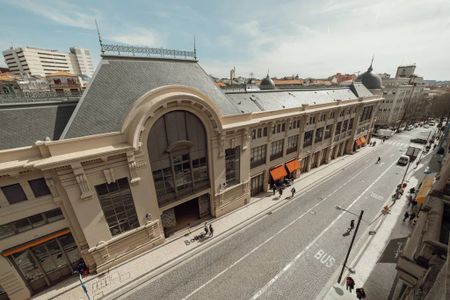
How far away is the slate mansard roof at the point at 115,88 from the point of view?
1470cm

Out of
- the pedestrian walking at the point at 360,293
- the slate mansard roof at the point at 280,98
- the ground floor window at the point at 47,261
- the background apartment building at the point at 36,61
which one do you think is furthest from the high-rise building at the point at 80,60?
the pedestrian walking at the point at 360,293

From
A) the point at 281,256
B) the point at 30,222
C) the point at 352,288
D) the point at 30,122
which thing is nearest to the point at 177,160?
the point at 30,122

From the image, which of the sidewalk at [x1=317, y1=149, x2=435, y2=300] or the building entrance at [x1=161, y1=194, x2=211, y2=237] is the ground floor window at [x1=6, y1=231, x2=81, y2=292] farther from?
the sidewalk at [x1=317, y1=149, x2=435, y2=300]

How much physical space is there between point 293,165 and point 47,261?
31605mm

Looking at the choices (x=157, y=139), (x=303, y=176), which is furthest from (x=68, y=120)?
(x=303, y=176)

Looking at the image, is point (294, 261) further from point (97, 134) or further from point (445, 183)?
point (97, 134)

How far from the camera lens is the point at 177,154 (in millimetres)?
18469

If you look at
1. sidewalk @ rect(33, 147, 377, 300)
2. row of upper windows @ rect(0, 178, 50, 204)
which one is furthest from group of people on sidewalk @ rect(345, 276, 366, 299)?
row of upper windows @ rect(0, 178, 50, 204)

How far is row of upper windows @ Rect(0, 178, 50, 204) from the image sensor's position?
1258 cm

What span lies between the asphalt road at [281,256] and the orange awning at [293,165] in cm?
446

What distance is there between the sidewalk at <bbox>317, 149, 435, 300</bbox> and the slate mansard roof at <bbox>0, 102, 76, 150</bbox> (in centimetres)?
2508

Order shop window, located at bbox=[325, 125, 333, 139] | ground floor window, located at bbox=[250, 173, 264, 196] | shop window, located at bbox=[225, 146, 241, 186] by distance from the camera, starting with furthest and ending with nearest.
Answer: shop window, located at bbox=[325, 125, 333, 139] → ground floor window, located at bbox=[250, 173, 264, 196] → shop window, located at bbox=[225, 146, 241, 186]

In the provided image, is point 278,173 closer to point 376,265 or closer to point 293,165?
point 293,165

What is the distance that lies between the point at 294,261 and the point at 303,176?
1873cm
